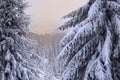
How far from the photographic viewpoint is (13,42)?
1540 cm

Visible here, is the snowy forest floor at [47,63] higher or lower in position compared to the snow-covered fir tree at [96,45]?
lower

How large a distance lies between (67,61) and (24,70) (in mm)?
5165

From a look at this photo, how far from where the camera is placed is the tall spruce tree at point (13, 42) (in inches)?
597

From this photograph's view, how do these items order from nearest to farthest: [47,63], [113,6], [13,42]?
[113,6], [13,42], [47,63]

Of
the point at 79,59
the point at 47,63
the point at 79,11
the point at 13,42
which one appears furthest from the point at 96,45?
the point at 47,63

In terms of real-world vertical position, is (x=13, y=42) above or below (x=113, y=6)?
below

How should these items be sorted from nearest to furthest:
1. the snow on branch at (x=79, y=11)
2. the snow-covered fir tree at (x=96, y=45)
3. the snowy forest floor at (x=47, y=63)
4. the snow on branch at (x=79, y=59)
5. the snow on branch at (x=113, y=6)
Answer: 1. the snow-covered fir tree at (x=96, y=45)
2. the snow on branch at (x=113, y=6)
3. the snow on branch at (x=79, y=59)
4. the snow on branch at (x=79, y=11)
5. the snowy forest floor at (x=47, y=63)

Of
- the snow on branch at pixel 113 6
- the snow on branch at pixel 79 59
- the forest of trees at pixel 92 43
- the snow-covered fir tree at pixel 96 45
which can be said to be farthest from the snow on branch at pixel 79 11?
the snow on branch at pixel 79 59

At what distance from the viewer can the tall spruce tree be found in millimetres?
15164

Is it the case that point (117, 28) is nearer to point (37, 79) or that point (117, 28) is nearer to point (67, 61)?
point (67, 61)

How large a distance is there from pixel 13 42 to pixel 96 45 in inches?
251

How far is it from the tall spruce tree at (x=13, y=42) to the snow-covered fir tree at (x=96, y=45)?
5.31 m

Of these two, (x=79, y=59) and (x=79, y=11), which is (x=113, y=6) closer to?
(x=79, y=11)

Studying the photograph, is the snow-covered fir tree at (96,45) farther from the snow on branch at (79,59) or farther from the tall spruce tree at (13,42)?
the tall spruce tree at (13,42)
